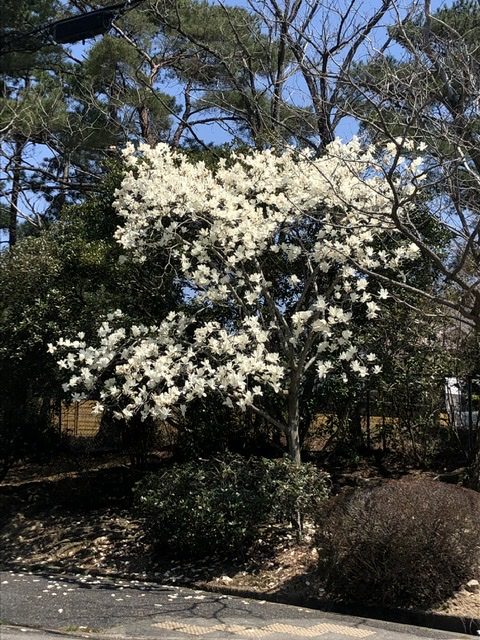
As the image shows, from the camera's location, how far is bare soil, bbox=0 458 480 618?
25.7ft

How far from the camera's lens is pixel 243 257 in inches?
350

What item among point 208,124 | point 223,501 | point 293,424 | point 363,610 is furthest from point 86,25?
point 363,610

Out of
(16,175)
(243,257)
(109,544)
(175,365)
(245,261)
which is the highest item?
(16,175)

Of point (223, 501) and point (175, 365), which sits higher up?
point (175, 365)

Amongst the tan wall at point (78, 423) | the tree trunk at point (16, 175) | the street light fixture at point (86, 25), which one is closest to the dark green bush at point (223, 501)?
the tan wall at point (78, 423)

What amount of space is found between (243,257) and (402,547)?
4086mm

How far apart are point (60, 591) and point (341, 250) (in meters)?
5.35

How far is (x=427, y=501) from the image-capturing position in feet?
22.8

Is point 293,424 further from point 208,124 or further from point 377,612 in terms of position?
point 208,124

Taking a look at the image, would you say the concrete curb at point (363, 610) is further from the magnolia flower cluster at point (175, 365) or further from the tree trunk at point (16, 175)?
the tree trunk at point (16, 175)

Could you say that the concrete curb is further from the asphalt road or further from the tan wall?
the tan wall

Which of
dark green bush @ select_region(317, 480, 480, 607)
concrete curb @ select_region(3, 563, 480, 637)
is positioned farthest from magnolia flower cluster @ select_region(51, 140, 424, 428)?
concrete curb @ select_region(3, 563, 480, 637)

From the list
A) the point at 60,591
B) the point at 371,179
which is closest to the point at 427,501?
the point at 60,591

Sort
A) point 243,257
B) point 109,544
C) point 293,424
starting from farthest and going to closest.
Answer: point 109,544 < point 293,424 < point 243,257
